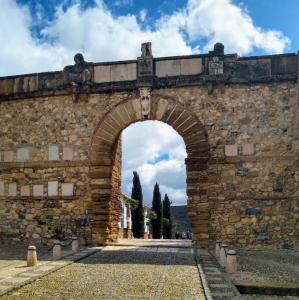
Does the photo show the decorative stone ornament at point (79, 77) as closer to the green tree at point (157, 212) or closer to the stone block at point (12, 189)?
the stone block at point (12, 189)

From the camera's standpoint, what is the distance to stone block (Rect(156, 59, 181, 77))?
12.7m

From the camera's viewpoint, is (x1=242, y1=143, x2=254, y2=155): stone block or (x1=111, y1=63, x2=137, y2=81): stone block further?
(x1=111, y1=63, x2=137, y2=81): stone block

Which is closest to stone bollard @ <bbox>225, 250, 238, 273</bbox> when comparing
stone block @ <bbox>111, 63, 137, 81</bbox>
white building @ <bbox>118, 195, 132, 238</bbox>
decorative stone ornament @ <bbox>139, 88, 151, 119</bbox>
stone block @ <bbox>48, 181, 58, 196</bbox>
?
decorative stone ornament @ <bbox>139, 88, 151, 119</bbox>

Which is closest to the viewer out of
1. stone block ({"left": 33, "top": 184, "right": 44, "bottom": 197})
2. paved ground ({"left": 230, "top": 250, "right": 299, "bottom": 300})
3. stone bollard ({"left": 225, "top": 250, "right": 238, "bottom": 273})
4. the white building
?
paved ground ({"left": 230, "top": 250, "right": 299, "bottom": 300})

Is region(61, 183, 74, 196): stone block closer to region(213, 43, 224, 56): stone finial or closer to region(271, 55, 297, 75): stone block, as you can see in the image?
region(213, 43, 224, 56): stone finial

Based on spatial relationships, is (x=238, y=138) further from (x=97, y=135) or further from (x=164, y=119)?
(x=97, y=135)

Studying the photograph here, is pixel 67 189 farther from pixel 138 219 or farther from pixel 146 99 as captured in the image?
pixel 138 219

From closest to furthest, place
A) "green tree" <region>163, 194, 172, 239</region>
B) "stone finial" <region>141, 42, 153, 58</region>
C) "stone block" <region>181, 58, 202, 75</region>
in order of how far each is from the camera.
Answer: "stone block" <region>181, 58, 202, 75</region> → "stone finial" <region>141, 42, 153, 58</region> → "green tree" <region>163, 194, 172, 239</region>

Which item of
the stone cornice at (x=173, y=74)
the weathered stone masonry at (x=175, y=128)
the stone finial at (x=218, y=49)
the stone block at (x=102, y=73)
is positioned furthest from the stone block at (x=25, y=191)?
the stone finial at (x=218, y=49)

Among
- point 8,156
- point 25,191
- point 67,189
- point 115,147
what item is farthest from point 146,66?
point 25,191

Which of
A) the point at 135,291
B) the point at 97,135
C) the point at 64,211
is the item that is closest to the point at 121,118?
the point at 97,135

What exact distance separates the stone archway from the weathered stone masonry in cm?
3

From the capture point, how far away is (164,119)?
12633mm

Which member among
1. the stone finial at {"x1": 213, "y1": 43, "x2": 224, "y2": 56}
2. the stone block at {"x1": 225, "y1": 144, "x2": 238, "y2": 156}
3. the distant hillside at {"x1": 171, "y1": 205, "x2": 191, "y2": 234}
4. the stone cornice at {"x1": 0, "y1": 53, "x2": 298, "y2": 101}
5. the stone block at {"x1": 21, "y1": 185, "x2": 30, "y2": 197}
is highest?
the stone finial at {"x1": 213, "y1": 43, "x2": 224, "y2": 56}
